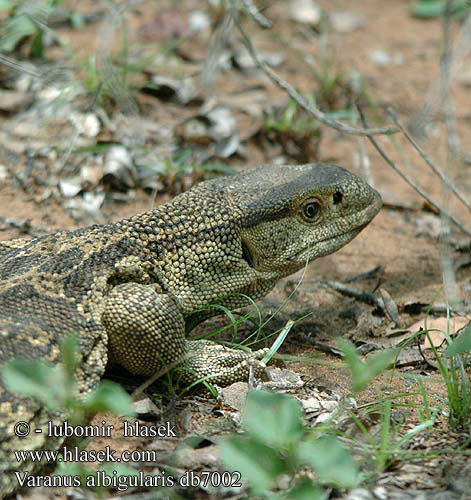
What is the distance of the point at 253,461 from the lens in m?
3.51

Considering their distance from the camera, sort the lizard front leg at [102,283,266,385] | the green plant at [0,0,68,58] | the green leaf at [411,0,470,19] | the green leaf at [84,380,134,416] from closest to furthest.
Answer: the green leaf at [84,380,134,416] → the lizard front leg at [102,283,266,385] → the green plant at [0,0,68,58] → the green leaf at [411,0,470,19]

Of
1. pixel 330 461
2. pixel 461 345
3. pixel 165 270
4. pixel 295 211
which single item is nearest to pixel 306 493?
pixel 330 461

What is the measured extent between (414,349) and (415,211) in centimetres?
289

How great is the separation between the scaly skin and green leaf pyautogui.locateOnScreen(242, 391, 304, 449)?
1.39 meters

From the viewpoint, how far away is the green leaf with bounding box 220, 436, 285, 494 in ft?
11.3

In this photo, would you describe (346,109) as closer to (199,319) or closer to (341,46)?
(341,46)

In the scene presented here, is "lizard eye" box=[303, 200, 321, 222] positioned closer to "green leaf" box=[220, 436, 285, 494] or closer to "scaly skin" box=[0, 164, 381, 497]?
"scaly skin" box=[0, 164, 381, 497]

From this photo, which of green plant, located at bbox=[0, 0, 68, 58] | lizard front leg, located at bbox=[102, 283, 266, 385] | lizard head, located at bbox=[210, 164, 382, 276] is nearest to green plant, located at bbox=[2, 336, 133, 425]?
lizard front leg, located at bbox=[102, 283, 266, 385]

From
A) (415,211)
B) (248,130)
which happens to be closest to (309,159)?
(248,130)

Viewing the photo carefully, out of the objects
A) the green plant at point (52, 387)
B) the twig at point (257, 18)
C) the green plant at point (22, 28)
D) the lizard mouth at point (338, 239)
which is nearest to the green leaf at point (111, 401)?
the green plant at point (52, 387)

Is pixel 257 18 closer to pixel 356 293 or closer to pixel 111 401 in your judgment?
pixel 356 293

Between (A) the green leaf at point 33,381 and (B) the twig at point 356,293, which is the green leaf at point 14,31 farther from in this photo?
(A) the green leaf at point 33,381

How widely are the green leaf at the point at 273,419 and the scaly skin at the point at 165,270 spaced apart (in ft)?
4.57

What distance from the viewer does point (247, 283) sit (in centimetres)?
559
